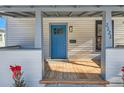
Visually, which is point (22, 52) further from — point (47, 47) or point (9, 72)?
point (47, 47)

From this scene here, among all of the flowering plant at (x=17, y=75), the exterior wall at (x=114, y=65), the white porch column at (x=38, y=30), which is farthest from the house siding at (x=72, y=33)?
the flowering plant at (x=17, y=75)

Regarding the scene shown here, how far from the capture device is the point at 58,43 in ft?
45.5

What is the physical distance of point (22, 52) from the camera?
26.8 feet

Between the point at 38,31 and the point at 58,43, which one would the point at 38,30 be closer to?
the point at 38,31

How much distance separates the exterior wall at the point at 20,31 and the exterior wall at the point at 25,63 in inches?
215

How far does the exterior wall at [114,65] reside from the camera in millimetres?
8211

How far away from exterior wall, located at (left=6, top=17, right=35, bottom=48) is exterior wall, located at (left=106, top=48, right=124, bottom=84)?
6.27 metres

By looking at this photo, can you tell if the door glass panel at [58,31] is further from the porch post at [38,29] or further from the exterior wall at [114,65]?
the exterior wall at [114,65]

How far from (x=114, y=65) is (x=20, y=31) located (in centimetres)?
672

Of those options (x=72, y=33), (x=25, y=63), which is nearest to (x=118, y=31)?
(x=72, y=33)

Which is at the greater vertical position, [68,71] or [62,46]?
[62,46]

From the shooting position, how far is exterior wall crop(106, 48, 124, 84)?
8.21 metres
